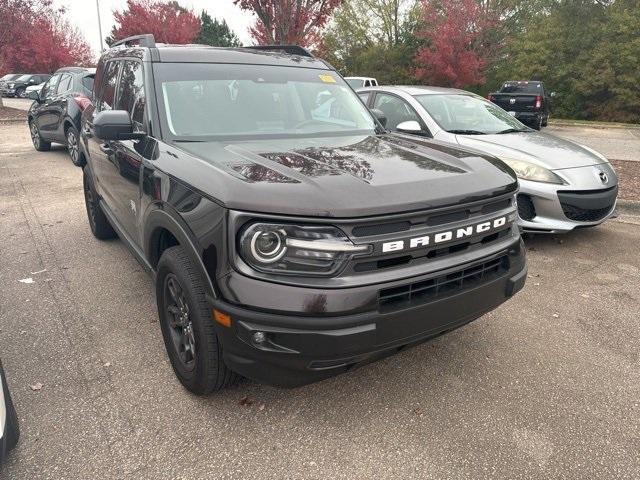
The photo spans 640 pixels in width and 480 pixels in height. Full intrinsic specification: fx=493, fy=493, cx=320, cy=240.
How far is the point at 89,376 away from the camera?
9.49 ft

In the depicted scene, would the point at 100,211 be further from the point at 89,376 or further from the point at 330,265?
the point at 330,265

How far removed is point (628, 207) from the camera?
640cm

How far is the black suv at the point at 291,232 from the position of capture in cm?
208

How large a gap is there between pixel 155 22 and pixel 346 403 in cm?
3397

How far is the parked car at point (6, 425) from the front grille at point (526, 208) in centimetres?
449

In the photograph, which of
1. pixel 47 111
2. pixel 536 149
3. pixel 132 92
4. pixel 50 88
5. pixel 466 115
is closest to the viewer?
pixel 132 92

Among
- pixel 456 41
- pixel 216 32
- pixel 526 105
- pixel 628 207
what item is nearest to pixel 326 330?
pixel 628 207

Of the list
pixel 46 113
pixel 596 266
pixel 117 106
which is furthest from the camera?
pixel 46 113

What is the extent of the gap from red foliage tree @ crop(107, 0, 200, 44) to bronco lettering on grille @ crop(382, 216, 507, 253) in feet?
106

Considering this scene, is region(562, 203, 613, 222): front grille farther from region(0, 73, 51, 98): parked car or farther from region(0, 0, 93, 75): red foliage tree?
region(0, 73, 51, 98): parked car

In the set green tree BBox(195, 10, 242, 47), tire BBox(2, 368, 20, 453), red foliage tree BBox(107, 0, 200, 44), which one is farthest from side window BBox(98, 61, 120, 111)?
green tree BBox(195, 10, 242, 47)

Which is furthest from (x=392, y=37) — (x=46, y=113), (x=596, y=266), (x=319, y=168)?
(x=319, y=168)

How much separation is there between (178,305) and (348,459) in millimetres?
1214

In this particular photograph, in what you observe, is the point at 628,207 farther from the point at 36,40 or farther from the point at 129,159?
the point at 36,40
